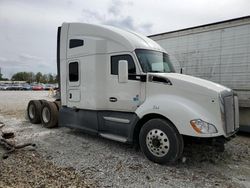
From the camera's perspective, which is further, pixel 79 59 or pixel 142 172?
pixel 79 59

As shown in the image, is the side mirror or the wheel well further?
the side mirror

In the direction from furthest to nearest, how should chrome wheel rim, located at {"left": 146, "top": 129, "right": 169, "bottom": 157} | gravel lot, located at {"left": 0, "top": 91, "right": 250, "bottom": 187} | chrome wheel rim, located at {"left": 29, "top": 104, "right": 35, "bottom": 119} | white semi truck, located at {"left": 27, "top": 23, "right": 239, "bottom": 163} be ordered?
chrome wheel rim, located at {"left": 29, "top": 104, "right": 35, "bottom": 119}, chrome wheel rim, located at {"left": 146, "top": 129, "right": 169, "bottom": 157}, white semi truck, located at {"left": 27, "top": 23, "right": 239, "bottom": 163}, gravel lot, located at {"left": 0, "top": 91, "right": 250, "bottom": 187}

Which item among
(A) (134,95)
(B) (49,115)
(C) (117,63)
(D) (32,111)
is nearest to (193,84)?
(A) (134,95)

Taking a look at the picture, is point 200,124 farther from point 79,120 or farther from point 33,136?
point 33,136

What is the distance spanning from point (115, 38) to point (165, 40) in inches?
144

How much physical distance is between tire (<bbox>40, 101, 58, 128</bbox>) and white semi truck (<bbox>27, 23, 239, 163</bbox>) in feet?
3.66

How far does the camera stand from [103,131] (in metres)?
6.21

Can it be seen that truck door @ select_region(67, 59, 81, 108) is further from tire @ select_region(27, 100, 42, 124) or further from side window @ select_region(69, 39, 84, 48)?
tire @ select_region(27, 100, 42, 124)

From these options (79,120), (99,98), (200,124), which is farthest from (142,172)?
(79,120)

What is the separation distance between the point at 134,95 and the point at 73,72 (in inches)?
89.0

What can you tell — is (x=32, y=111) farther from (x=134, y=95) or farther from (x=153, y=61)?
(x=153, y=61)

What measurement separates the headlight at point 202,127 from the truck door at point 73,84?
350cm

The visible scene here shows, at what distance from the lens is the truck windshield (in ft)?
18.4

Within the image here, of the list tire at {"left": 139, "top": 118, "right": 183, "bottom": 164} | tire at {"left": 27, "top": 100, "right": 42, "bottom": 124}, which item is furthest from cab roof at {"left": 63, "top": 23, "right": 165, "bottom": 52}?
tire at {"left": 27, "top": 100, "right": 42, "bottom": 124}
